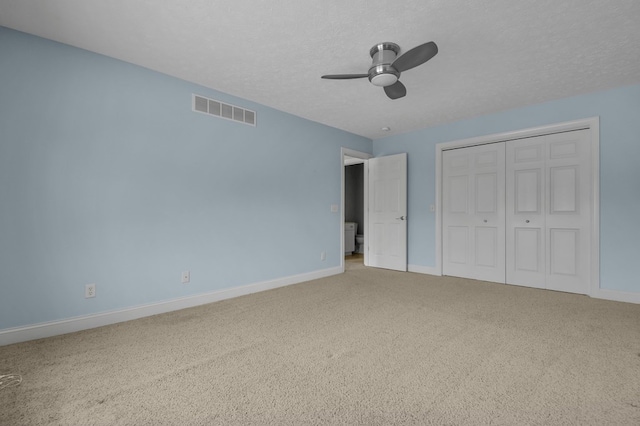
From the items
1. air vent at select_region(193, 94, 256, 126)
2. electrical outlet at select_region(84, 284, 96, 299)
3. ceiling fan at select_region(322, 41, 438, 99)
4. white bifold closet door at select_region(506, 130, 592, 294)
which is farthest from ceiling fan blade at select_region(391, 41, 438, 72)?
electrical outlet at select_region(84, 284, 96, 299)

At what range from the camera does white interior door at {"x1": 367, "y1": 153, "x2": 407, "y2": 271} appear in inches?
208

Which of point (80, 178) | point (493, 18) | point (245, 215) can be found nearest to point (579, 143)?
point (493, 18)

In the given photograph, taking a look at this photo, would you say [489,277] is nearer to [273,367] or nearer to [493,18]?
[493,18]

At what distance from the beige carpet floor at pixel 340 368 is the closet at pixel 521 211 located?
879 mm

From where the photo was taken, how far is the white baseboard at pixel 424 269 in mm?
4977

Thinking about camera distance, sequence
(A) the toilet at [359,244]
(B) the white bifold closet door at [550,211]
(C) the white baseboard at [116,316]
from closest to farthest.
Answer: (C) the white baseboard at [116,316]
(B) the white bifold closet door at [550,211]
(A) the toilet at [359,244]

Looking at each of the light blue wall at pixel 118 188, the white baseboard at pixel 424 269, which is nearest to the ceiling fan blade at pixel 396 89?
the light blue wall at pixel 118 188

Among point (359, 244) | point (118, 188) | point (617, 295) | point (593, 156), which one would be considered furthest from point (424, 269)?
point (118, 188)

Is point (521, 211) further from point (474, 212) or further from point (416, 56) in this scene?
point (416, 56)

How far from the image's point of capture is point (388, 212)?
549 cm

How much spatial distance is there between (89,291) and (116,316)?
0.34m

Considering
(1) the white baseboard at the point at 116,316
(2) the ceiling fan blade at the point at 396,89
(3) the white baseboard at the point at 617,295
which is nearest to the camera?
(1) the white baseboard at the point at 116,316

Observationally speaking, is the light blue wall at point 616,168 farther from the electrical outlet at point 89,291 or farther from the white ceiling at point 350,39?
the electrical outlet at point 89,291

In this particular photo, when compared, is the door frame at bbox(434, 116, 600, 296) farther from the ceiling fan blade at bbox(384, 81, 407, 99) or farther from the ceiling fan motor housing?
the ceiling fan motor housing
